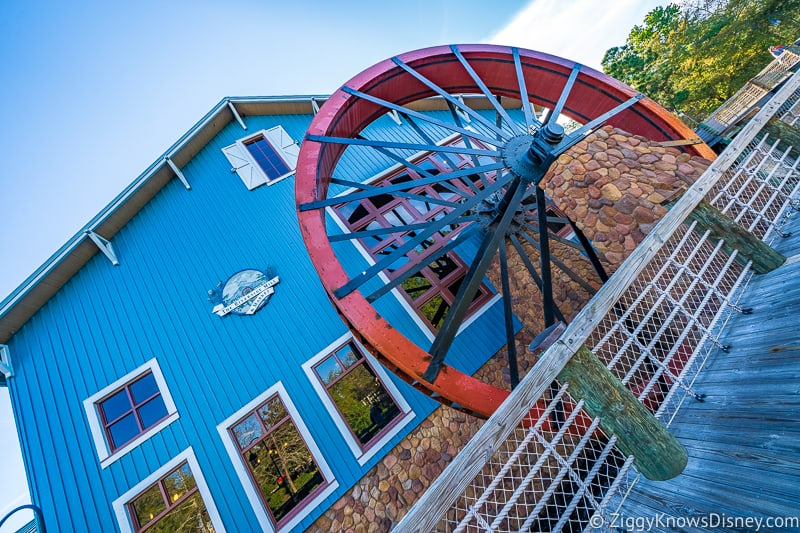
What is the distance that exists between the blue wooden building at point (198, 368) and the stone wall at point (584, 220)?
27cm

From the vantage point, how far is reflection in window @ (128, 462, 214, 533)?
4.53 meters

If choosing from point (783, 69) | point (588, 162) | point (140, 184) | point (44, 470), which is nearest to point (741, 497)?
point (588, 162)

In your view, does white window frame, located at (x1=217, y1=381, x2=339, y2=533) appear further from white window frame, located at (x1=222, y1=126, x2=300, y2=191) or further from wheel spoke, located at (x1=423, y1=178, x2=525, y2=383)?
white window frame, located at (x1=222, y1=126, x2=300, y2=191)

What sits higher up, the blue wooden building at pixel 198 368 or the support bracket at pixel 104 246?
the support bracket at pixel 104 246

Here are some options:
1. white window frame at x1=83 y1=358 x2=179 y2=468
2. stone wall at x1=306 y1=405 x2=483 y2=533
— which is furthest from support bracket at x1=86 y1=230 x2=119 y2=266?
stone wall at x1=306 y1=405 x2=483 y2=533

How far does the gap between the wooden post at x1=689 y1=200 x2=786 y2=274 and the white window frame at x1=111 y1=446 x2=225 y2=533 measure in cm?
731

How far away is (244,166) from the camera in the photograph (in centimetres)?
773

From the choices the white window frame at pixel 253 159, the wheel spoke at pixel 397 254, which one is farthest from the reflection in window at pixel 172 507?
the white window frame at pixel 253 159

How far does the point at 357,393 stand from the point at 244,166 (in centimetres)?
654

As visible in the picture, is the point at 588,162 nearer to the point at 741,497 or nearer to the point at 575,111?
the point at 575,111

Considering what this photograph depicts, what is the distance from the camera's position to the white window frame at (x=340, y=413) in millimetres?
4969

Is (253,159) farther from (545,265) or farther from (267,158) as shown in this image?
(545,265)

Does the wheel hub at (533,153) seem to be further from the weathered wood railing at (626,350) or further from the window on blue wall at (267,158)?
the window on blue wall at (267,158)

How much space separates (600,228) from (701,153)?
7.56 ft
